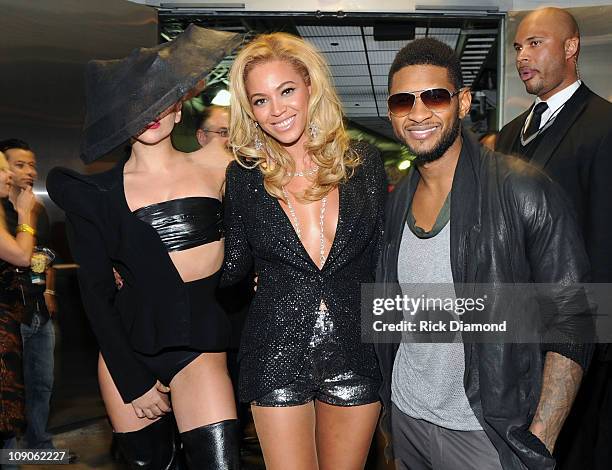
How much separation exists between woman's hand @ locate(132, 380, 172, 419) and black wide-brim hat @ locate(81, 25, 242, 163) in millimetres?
876

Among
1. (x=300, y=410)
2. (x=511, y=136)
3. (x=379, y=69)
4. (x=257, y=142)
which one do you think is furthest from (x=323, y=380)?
(x=379, y=69)

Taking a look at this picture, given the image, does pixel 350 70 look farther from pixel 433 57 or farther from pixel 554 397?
pixel 554 397

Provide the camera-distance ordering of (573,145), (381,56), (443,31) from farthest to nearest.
Result: (381,56)
(443,31)
(573,145)

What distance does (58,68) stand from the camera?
555 cm

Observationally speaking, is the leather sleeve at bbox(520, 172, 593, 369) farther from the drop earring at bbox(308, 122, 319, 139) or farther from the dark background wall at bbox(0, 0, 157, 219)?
the dark background wall at bbox(0, 0, 157, 219)

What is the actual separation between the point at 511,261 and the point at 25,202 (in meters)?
3.57

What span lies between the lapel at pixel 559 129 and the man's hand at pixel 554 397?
4.51ft

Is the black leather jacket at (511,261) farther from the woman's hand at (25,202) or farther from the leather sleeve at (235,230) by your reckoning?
the woman's hand at (25,202)

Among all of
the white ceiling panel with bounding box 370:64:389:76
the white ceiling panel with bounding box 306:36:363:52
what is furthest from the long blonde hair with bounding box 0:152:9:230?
the white ceiling panel with bounding box 370:64:389:76

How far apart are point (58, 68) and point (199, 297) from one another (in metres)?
3.41

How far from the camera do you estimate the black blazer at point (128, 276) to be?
273cm

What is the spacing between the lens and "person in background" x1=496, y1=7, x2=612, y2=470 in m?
3.16

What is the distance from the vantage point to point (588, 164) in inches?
125

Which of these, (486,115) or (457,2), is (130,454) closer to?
(457,2)
